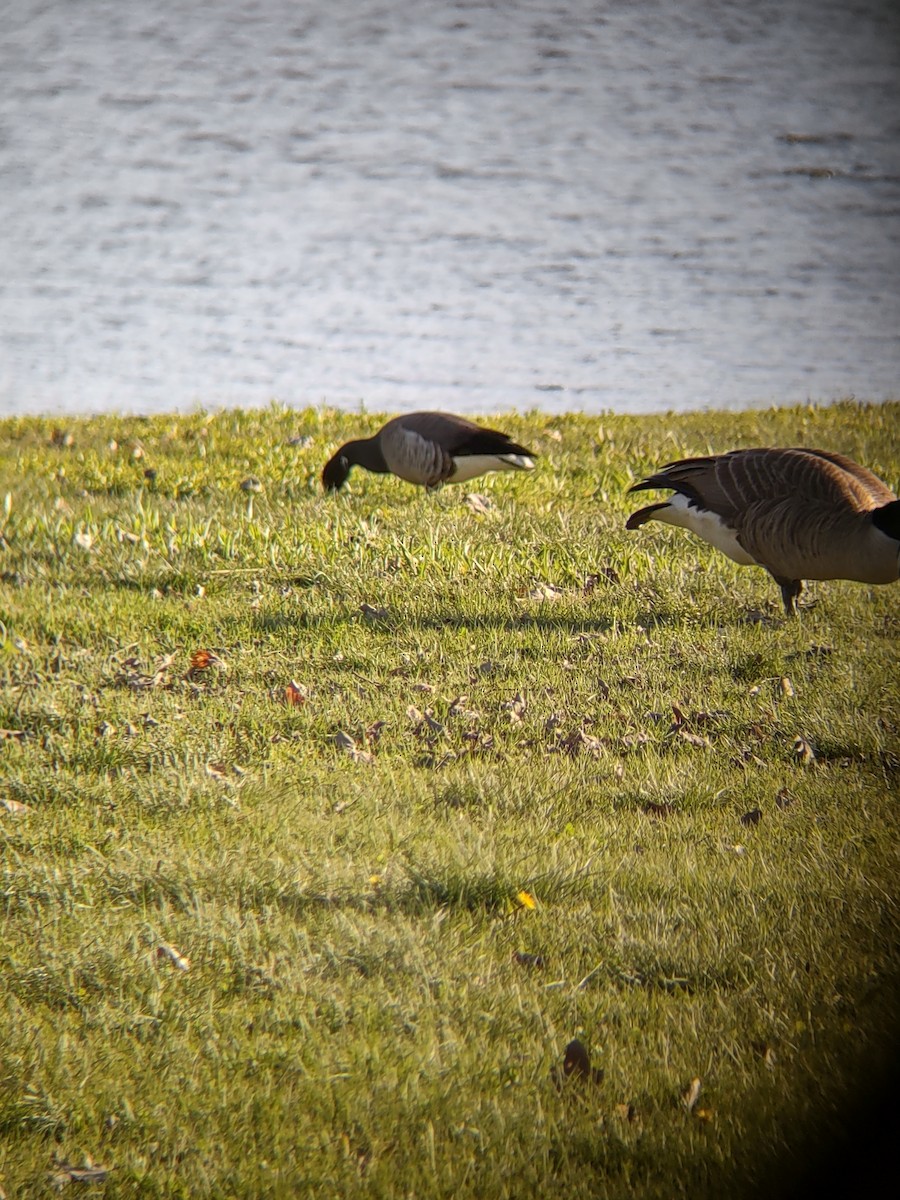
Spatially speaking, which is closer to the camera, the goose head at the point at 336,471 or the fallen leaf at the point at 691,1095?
the fallen leaf at the point at 691,1095

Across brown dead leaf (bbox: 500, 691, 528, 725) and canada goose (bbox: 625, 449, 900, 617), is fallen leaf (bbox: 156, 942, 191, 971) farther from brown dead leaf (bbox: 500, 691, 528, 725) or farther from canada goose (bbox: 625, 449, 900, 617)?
canada goose (bbox: 625, 449, 900, 617)

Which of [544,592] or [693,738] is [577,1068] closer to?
[693,738]

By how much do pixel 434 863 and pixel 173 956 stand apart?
92 centimetres

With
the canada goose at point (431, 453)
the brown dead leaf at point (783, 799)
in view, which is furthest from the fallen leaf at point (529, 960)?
the canada goose at point (431, 453)

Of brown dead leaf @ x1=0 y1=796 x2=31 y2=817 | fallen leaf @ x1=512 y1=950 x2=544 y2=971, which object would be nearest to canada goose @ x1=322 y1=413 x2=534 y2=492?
brown dead leaf @ x1=0 y1=796 x2=31 y2=817

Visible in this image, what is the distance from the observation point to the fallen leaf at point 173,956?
3375 mm

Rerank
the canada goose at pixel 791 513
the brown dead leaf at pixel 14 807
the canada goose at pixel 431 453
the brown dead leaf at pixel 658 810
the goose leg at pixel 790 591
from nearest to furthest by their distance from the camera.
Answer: the brown dead leaf at pixel 658 810 < the brown dead leaf at pixel 14 807 < the canada goose at pixel 791 513 < the goose leg at pixel 790 591 < the canada goose at pixel 431 453

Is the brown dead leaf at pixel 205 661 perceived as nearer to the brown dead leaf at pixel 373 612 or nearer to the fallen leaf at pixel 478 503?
the brown dead leaf at pixel 373 612

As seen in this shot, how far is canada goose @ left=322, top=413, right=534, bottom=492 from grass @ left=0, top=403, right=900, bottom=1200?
A: 147cm

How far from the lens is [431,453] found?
938cm

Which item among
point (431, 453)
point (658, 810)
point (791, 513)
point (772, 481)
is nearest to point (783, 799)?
point (658, 810)

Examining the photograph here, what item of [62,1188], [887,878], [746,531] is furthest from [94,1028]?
[746,531]

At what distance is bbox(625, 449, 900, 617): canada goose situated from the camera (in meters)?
6.29

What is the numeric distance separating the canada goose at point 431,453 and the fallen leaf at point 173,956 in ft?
20.8
